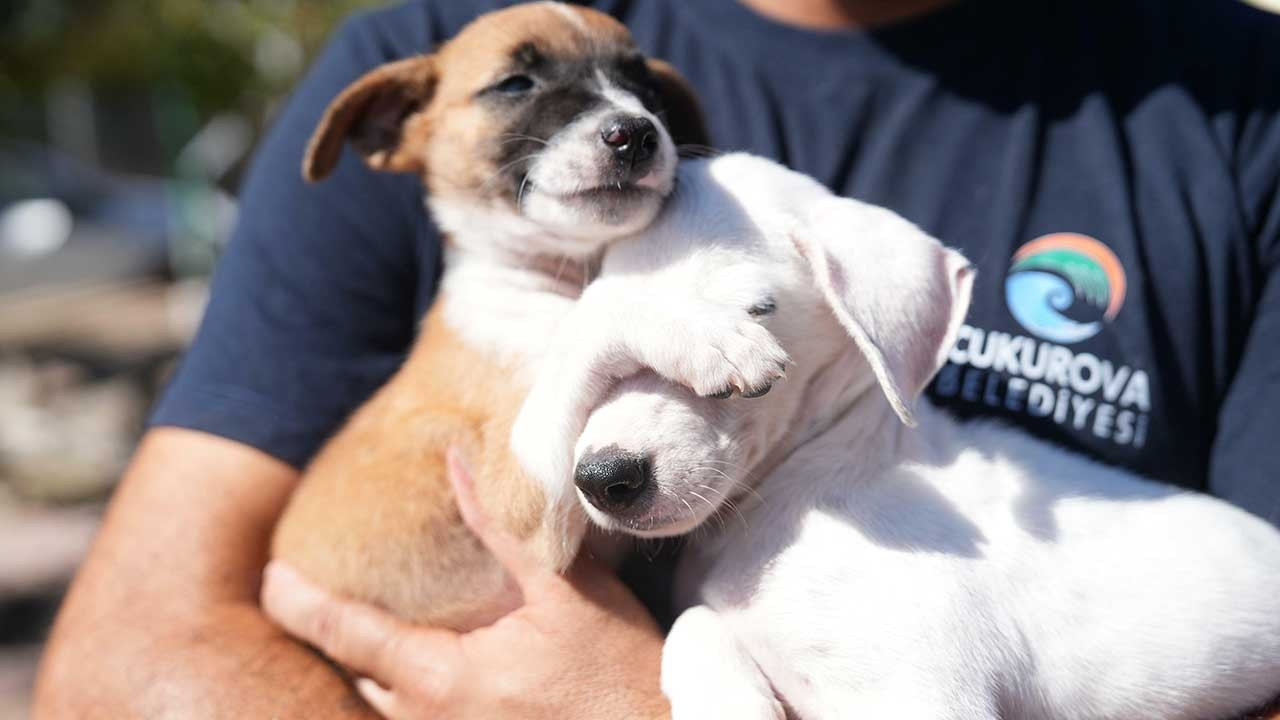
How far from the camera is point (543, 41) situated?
10.6 ft

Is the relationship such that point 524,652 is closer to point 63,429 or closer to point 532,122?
point 532,122

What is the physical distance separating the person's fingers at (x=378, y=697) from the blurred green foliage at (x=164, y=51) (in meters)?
13.7

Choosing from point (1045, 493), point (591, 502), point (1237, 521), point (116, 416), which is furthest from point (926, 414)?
point (116, 416)

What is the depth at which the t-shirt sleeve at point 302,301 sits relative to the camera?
3070mm

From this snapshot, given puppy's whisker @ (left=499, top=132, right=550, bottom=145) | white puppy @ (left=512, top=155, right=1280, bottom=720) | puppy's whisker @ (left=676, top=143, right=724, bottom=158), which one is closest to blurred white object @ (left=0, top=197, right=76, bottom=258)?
→ puppy's whisker @ (left=499, top=132, right=550, bottom=145)

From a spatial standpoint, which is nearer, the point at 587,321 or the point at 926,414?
the point at 587,321

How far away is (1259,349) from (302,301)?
8.86 ft

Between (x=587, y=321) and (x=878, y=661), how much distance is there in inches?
37.0

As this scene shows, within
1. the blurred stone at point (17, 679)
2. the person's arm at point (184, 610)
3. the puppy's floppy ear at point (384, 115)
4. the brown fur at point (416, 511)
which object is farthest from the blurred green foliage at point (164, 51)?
the brown fur at point (416, 511)

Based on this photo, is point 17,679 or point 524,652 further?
point 17,679

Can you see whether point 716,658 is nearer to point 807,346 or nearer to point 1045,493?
point 807,346

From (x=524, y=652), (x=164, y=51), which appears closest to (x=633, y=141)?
(x=524, y=652)

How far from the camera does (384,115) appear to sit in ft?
11.3

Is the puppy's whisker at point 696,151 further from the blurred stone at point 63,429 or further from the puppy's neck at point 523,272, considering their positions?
the blurred stone at point 63,429
